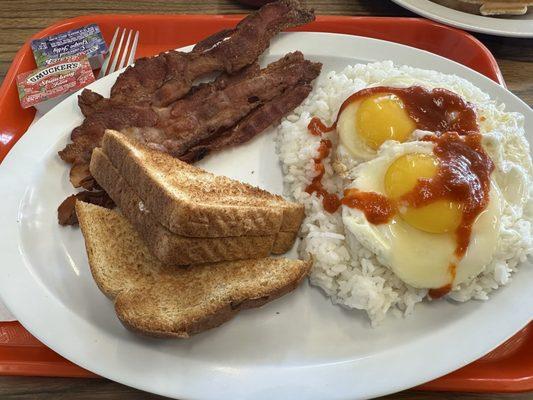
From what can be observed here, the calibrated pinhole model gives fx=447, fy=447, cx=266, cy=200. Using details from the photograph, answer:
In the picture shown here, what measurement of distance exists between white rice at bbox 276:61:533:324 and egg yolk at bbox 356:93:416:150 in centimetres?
23

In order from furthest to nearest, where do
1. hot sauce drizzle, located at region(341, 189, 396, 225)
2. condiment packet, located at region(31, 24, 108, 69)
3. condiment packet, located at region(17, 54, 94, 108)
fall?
1. condiment packet, located at region(31, 24, 108, 69)
2. condiment packet, located at region(17, 54, 94, 108)
3. hot sauce drizzle, located at region(341, 189, 396, 225)

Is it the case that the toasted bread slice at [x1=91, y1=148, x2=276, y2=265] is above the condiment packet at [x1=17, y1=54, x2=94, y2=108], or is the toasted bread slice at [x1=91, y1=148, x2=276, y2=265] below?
below

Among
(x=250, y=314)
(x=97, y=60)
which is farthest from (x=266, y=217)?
(x=97, y=60)

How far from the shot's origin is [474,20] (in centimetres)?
320

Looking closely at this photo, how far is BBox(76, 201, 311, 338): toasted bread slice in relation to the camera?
5.96 feet

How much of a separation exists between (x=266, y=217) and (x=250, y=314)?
0.45 metres

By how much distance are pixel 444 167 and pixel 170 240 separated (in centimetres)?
123

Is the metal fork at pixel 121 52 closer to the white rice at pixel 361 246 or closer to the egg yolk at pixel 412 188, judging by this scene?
the white rice at pixel 361 246

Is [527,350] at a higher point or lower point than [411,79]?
lower

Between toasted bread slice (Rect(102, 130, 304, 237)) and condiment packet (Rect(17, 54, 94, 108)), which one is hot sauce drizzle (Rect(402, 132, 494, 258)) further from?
condiment packet (Rect(17, 54, 94, 108))

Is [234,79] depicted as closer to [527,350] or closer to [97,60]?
[97,60]

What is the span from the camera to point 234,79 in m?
2.78

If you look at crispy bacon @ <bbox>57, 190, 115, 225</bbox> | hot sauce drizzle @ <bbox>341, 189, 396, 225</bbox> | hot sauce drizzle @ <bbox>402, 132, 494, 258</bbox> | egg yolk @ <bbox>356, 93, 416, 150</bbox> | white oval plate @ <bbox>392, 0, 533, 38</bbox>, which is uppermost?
white oval plate @ <bbox>392, 0, 533, 38</bbox>

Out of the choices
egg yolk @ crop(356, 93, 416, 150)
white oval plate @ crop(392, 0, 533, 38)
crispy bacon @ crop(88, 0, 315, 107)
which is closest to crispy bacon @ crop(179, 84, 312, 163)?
crispy bacon @ crop(88, 0, 315, 107)
